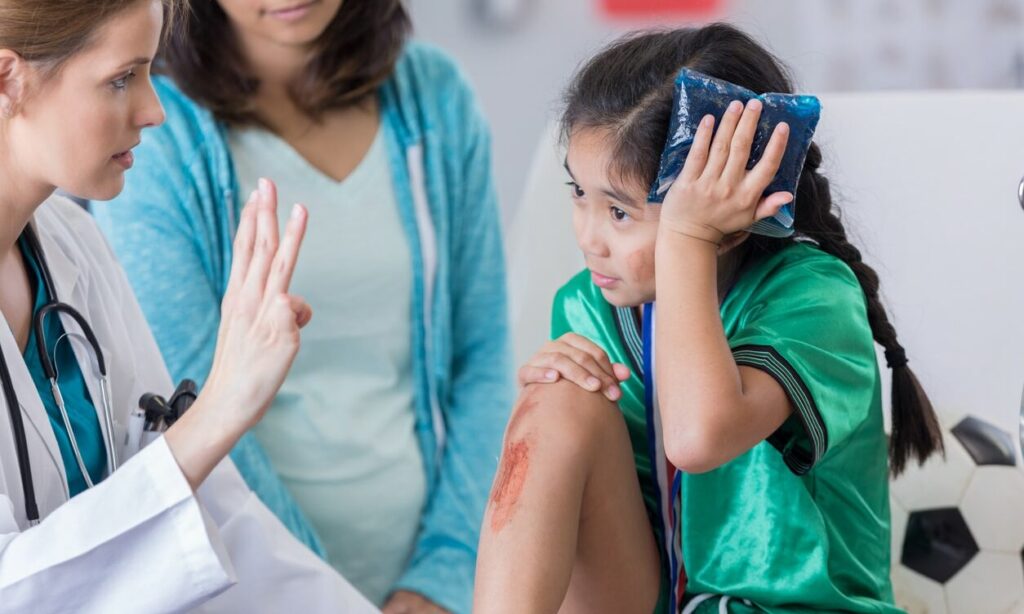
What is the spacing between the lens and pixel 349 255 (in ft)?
5.43

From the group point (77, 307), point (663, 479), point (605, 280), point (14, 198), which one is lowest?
point (663, 479)

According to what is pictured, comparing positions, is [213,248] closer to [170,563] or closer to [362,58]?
[362,58]

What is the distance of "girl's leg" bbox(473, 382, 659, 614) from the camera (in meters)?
1.11

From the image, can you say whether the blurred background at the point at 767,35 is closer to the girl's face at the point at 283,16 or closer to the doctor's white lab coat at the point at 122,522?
the girl's face at the point at 283,16

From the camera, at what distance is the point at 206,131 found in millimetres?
1580

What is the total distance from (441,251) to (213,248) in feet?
0.96

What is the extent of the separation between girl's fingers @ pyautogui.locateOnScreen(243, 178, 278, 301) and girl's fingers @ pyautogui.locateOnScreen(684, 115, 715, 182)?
35 cm

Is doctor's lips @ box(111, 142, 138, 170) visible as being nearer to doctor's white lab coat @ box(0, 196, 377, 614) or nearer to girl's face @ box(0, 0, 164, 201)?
girl's face @ box(0, 0, 164, 201)

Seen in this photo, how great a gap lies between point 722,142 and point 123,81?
52 centimetres

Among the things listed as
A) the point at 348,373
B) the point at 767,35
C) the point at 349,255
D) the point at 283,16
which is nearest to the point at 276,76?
the point at 283,16

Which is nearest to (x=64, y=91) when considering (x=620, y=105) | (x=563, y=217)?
(x=620, y=105)

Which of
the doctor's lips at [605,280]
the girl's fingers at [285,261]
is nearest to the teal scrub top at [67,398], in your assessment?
the girl's fingers at [285,261]

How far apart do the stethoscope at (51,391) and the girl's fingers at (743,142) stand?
2.02 feet

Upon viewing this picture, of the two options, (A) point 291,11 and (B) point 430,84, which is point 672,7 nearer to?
(B) point 430,84
